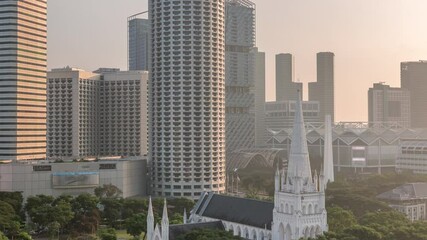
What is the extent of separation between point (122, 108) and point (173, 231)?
4428 inches

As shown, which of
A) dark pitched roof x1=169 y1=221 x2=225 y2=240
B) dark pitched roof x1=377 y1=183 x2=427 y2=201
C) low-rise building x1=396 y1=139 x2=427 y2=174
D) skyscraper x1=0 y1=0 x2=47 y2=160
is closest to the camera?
dark pitched roof x1=169 y1=221 x2=225 y2=240

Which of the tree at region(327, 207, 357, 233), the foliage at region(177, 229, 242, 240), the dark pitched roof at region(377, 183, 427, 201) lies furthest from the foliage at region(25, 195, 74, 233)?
the dark pitched roof at region(377, 183, 427, 201)

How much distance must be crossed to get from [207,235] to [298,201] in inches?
459

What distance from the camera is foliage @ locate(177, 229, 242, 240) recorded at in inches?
2712

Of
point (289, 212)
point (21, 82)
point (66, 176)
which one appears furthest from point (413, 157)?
point (289, 212)

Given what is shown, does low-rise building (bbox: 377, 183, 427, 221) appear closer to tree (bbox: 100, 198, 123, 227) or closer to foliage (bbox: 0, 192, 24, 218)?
tree (bbox: 100, 198, 123, 227)

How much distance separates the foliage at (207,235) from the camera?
68875 millimetres

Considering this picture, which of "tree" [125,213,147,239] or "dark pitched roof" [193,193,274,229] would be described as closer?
"dark pitched roof" [193,193,274,229]

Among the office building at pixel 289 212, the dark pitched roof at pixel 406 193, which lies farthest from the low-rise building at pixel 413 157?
the office building at pixel 289 212

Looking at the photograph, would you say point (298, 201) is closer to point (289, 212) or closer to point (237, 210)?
point (289, 212)

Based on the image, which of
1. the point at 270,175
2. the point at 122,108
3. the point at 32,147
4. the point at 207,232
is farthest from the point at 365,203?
the point at 122,108

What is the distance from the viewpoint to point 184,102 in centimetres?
13100

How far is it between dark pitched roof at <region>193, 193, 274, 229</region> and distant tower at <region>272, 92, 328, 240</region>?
2951 millimetres

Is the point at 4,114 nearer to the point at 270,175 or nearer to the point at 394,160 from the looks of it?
the point at 270,175
